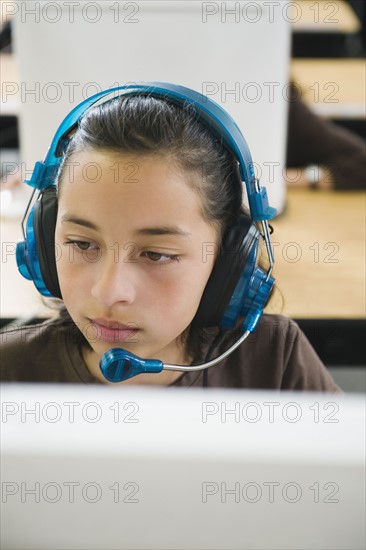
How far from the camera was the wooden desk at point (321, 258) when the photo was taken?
114 centimetres

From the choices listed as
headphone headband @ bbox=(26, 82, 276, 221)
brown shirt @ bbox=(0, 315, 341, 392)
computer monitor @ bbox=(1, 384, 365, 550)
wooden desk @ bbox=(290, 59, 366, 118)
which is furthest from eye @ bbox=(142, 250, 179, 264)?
wooden desk @ bbox=(290, 59, 366, 118)

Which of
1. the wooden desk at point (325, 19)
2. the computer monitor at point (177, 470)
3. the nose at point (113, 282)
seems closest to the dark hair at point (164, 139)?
the nose at point (113, 282)

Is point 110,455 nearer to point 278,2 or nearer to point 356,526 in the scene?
point 356,526

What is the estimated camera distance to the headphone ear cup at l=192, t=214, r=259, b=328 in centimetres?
87

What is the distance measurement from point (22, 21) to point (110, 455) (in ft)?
2.73

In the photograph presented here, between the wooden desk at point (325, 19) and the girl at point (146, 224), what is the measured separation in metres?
2.22

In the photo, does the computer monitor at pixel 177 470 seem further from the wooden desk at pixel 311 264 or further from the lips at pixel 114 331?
the wooden desk at pixel 311 264

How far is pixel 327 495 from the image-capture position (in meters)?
0.38

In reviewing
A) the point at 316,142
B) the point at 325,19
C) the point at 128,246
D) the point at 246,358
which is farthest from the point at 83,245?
the point at 325,19

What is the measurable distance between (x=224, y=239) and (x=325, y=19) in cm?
246

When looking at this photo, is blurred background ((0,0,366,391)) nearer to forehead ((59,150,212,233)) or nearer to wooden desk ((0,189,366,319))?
wooden desk ((0,189,366,319))

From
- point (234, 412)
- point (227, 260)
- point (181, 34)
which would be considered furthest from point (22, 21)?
point (234, 412)

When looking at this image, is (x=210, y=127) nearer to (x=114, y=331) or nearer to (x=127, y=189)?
(x=127, y=189)

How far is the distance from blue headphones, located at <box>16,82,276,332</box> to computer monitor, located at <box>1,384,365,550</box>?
0.46 meters
